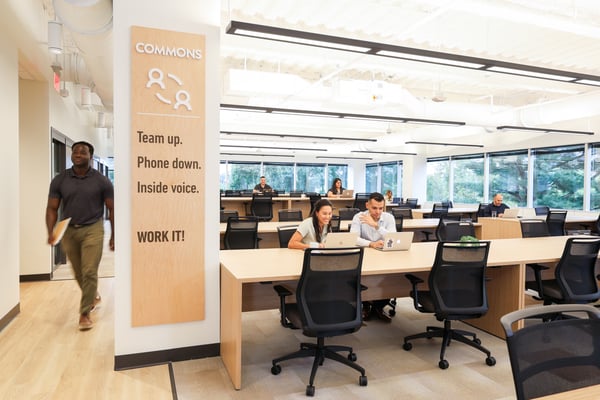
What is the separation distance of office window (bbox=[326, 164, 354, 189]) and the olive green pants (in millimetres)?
16144

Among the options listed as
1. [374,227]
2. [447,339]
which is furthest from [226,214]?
[447,339]

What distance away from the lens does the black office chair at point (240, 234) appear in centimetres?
545

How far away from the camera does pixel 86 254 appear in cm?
407

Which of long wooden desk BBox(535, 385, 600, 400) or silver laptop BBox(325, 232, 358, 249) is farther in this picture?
silver laptop BBox(325, 232, 358, 249)

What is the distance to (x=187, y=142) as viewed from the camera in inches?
133

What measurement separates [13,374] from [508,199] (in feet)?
42.8

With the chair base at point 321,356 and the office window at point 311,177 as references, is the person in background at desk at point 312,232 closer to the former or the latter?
the chair base at point 321,356

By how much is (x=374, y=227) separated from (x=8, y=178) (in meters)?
3.75

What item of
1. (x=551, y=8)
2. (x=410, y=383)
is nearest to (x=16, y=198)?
(x=410, y=383)

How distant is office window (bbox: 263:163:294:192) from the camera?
19.1 metres

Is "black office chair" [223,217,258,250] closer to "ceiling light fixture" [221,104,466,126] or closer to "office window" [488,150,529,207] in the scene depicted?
"ceiling light fixture" [221,104,466,126]

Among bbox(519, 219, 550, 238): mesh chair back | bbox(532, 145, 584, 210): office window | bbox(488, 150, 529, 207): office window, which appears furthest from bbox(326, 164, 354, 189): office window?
bbox(519, 219, 550, 238): mesh chair back

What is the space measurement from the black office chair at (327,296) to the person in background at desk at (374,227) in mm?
1397

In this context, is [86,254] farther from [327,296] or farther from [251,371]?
[327,296]
